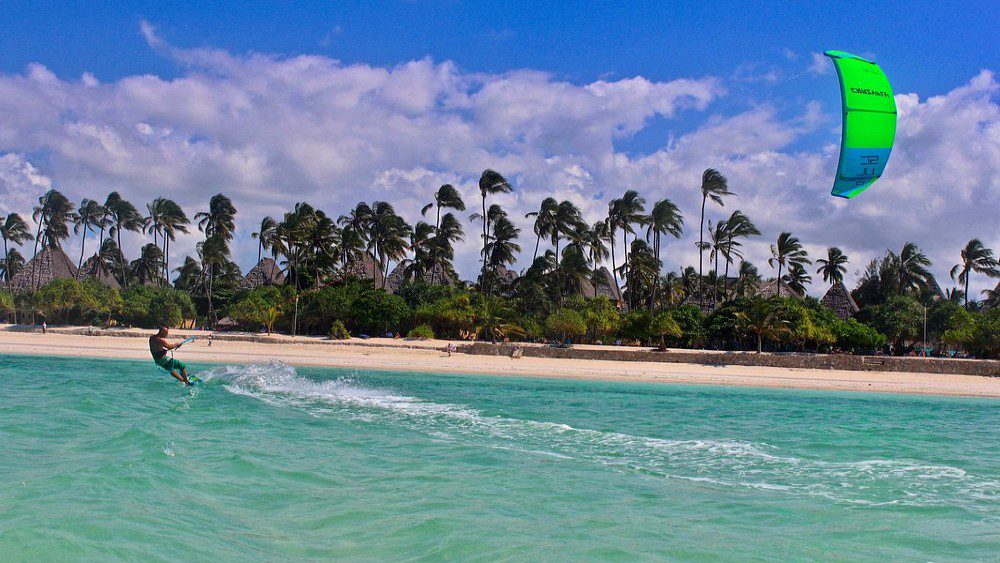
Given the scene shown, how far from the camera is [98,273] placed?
184ft

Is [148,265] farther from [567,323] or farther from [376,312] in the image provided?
[567,323]

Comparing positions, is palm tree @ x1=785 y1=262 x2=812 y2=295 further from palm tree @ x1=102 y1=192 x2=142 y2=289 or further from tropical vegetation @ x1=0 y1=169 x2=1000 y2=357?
palm tree @ x1=102 y1=192 x2=142 y2=289

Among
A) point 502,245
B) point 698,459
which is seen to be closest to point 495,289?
point 502,245

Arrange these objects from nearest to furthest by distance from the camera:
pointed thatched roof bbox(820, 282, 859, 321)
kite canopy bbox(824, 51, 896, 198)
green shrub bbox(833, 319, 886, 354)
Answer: kite canopy bbox(824, 51, 896, 198)
green shrub bbox(833, 319, 886, 354)
pointed thatched roof bbox(820, 282, 859, 321)

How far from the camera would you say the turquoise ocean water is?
536 cm

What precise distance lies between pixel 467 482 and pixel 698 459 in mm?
3597

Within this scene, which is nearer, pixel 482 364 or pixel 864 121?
pixel 864 121

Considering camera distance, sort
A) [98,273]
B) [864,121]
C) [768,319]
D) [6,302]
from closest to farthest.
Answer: [864,121] → [768,319] → [6,302] → [98,273]

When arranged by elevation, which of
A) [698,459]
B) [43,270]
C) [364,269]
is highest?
[364,269]

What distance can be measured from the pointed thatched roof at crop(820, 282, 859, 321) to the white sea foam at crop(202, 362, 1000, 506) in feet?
139

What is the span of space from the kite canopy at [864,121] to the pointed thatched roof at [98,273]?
53617 millimetres

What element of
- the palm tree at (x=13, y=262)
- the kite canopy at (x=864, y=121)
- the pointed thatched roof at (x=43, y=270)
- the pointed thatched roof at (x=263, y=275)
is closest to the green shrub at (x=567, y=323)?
the pointed thatched roof at (x=263, y=275)

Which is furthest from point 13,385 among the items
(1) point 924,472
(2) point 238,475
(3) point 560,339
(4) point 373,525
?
(3) point 560,339

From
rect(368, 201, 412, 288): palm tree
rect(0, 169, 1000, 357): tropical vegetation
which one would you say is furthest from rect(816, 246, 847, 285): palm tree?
rect(368, 201, 412, 288): palm tree
